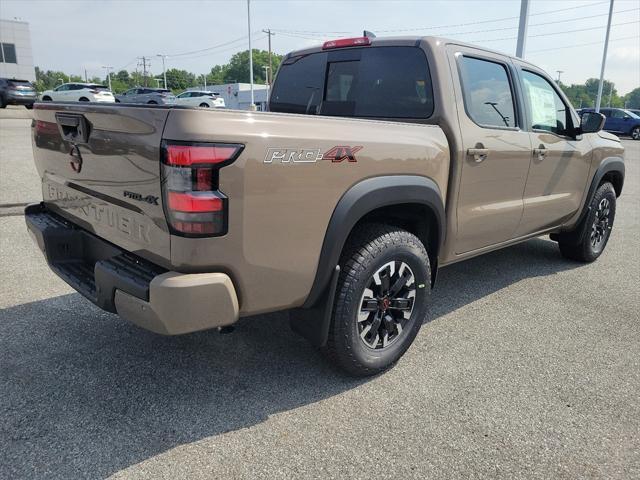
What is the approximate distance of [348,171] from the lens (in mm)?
2463

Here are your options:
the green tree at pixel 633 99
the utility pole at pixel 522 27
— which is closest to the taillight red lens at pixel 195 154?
the utility pole at pixel 522 27

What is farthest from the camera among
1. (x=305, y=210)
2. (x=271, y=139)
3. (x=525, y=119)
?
(x=525, y=119)

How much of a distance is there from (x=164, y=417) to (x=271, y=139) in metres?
1.48

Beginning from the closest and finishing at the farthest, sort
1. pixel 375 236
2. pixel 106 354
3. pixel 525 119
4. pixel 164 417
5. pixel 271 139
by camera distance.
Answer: pixel 271 139
pixel 164 417
pixel 375 236
pixel 106 354
pixel 525 119

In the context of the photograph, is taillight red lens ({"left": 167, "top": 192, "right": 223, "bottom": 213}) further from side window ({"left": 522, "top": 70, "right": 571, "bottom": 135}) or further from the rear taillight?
side window ({"left": 522, "top": 70, "right": 571, "bottom": 135})

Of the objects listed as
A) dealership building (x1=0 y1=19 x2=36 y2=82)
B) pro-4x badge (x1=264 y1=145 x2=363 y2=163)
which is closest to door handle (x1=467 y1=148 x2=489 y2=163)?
pro-4x badge (x1=264 y1=145 x2=363 y2=163)

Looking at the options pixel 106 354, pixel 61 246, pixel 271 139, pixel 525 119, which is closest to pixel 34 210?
pixel 61 246

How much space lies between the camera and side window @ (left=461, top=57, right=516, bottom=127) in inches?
132

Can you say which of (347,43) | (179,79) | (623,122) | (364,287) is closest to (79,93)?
(347,43)

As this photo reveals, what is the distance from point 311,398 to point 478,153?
1.90 meters

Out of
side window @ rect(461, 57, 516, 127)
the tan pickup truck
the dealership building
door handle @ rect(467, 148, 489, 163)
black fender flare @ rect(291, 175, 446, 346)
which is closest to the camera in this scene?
the tan pickup truck

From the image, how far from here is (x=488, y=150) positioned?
3373 millimetres

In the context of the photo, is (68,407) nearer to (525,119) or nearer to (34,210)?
(34,210)

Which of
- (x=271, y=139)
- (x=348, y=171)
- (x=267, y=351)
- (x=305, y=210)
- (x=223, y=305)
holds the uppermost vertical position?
(x=271, y=139)
